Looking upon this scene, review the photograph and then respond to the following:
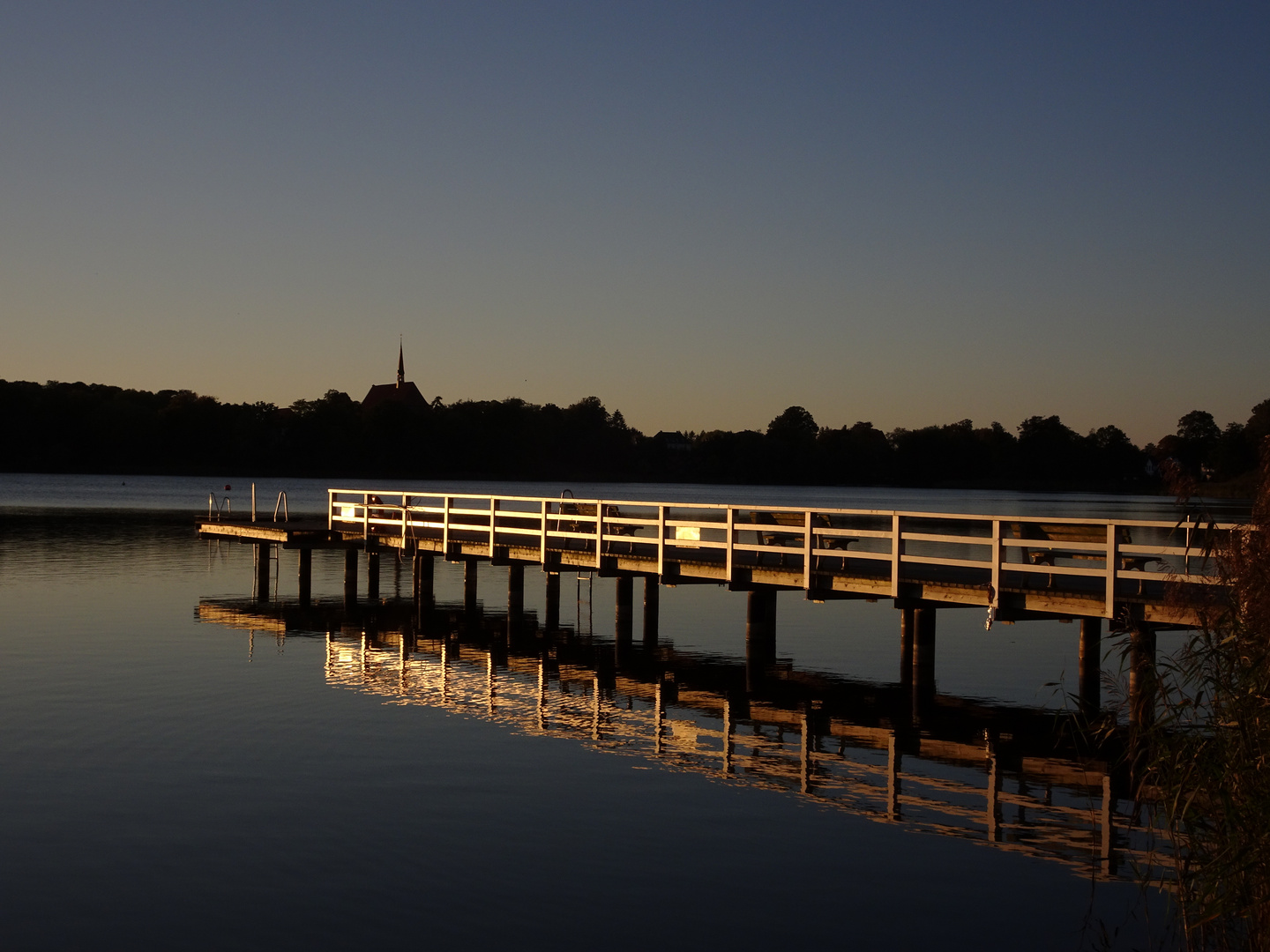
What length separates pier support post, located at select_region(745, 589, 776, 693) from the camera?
901 inches

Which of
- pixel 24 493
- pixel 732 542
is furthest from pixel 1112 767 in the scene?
pixel 24 493

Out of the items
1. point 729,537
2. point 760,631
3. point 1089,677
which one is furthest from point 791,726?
point 760,631

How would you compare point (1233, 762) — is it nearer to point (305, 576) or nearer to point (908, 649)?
point (908, 649)

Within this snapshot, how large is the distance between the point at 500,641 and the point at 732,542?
664 centimetres

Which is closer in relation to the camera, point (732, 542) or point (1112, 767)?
point (1112, 767)

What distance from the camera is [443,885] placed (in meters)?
10.8

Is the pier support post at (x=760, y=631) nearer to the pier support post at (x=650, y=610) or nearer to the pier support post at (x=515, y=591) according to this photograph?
the pier support post at (x=650, y=610)

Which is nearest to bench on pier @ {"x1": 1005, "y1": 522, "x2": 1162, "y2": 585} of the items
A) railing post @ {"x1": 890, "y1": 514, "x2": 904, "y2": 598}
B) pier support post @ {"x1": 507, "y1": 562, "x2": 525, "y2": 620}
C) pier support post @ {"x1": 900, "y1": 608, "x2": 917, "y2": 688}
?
railing post @ {"x1": 890, "y1": 514, "x2": 904, "y2": 598}

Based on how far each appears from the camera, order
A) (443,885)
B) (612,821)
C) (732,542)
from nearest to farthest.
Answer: (443,885), (612,821), (732,542)

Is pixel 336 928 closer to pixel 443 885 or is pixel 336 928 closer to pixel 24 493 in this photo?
pixel 443 885

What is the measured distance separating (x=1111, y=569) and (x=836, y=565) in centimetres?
754

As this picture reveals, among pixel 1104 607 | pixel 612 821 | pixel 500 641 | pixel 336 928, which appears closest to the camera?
Result: pixel 336 928

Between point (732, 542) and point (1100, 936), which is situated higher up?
point (732, 542)

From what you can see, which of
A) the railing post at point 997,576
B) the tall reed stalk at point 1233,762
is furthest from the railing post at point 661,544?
the tall reed stalk at point 1233,762
